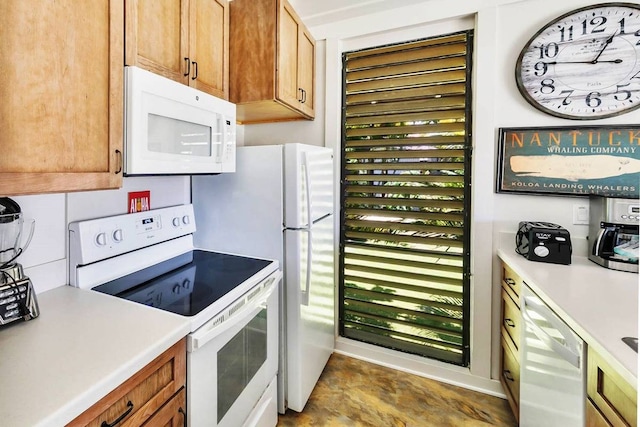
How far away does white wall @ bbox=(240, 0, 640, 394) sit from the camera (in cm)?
176

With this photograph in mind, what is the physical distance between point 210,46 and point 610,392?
6.97 feet

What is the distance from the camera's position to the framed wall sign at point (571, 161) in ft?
5.25

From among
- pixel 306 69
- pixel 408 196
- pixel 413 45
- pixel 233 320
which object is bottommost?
pixel 233 320

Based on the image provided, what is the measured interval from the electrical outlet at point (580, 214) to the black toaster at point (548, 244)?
0.61 feet

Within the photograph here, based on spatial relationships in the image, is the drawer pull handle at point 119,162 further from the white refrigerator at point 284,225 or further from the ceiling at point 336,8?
the ceiling at point 336,8

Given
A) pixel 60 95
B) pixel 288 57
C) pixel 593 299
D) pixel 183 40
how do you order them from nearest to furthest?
pixel 60 95 < pixel 593 299 < pixel 183 40 < pixel 288 57

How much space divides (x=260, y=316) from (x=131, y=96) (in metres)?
1.09

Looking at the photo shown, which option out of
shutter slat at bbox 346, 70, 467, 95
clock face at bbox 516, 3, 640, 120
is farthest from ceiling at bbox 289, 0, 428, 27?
clock face at bbox 516, 3, 640, 120

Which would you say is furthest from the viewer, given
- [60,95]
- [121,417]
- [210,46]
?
[210,46]

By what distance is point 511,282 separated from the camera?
1677 mm

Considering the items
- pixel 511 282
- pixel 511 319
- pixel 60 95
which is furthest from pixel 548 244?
pixel 60 95

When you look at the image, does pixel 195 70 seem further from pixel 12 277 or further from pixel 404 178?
pixel 404 178

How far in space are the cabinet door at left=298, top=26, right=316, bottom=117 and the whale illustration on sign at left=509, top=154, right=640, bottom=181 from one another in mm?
1386

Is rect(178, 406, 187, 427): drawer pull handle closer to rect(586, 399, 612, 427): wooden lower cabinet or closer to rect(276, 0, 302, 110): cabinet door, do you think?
rect(586, 399, 612, 427): wooden lower cabinet
